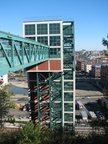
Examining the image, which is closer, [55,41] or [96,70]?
[55,41]

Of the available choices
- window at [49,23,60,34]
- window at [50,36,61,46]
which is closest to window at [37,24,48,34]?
window at [49,23,60,34]

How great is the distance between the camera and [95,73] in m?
47.5

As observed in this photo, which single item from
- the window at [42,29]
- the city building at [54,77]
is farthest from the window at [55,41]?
the window at [42,29]

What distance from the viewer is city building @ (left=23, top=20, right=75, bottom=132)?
9148 mm

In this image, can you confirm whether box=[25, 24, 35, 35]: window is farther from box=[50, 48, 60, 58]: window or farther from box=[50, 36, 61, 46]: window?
box=[50, 48, 60, 58]: window

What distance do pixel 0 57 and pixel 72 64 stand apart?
6.96 meters

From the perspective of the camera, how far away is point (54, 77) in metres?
9.74

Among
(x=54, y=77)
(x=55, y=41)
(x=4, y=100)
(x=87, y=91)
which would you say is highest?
(x=55, y=41)

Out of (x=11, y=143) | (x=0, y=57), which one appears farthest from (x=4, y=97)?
(x=0, y=57)

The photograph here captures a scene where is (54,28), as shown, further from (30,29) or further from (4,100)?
(4,100)

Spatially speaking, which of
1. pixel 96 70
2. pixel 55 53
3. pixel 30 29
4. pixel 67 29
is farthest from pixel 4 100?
pixel 96 70

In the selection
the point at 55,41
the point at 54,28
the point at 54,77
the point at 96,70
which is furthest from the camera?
the point at 96,70

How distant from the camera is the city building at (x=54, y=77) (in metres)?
9.15

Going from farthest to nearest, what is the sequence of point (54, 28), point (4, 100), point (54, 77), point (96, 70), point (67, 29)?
point (96, 70) < point (4, 100) < point (54, 77) < point (67, 29) < point (54, 28)
